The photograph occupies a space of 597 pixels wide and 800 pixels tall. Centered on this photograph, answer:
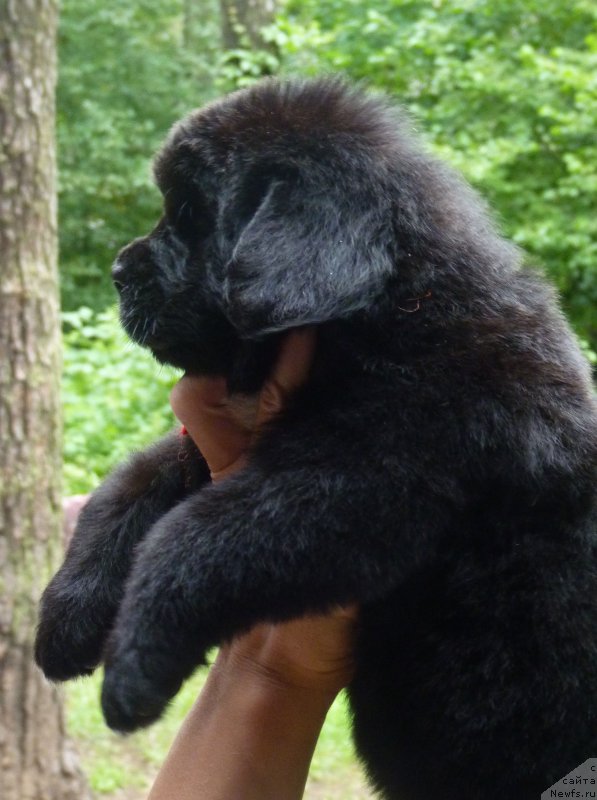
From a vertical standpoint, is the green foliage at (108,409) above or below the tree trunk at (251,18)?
below

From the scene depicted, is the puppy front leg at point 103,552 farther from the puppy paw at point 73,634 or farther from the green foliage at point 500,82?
the green foliage at point 500,82

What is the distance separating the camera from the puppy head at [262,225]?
2119 millimetres

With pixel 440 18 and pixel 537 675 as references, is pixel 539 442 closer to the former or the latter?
pixel 537 675

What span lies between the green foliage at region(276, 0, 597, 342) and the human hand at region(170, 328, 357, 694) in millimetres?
6210

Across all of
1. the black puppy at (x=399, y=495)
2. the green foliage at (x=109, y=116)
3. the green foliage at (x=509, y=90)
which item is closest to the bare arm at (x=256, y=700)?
the black puppy at (x=399, y=495)

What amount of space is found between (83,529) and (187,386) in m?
0.57

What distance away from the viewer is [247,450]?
2.29 meters

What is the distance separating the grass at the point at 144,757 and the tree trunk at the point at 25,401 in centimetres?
67

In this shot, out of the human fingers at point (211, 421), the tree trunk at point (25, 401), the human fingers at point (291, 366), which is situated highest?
the human fingers at point (291, 366)

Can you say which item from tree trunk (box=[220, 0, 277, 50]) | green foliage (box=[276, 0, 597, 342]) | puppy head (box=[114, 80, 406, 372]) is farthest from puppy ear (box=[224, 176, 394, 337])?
tree trunk (box=[220, 0, 277, 50])

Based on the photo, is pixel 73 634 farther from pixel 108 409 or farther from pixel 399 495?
pixel 108 409

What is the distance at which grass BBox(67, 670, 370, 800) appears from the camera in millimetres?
5172

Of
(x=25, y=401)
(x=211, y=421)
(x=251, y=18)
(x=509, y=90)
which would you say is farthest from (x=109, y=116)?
(x=211, y=421)

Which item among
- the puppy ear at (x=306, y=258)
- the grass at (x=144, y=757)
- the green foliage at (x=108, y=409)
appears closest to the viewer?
the puppy ear at (x=306, y=258)
